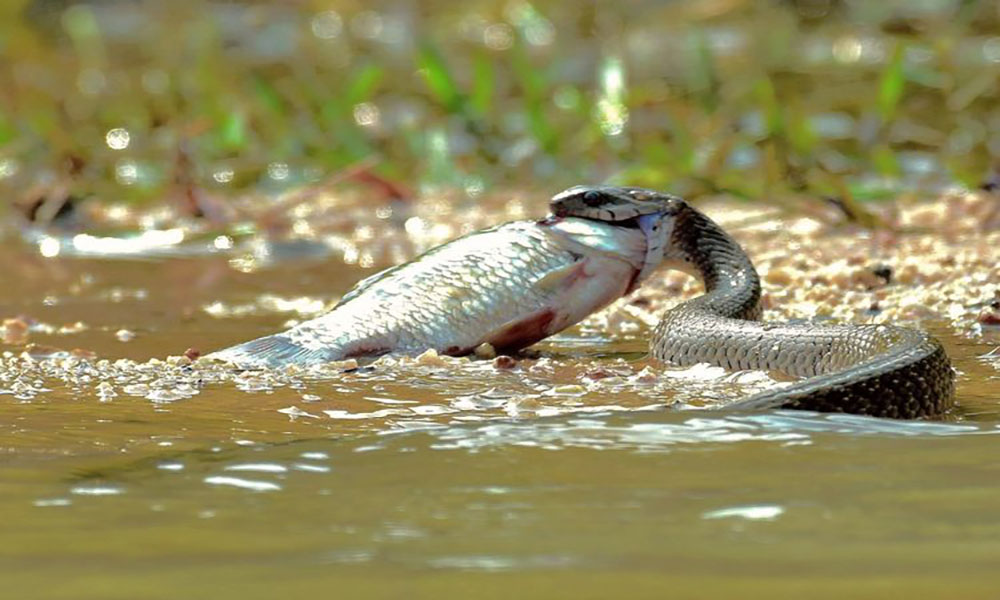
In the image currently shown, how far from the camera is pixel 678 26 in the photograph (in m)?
10.1

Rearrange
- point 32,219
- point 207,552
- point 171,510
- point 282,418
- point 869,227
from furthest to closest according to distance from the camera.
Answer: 1. point 32,219
2. point 869,227
3. point 282,418
4. point 171,510
5. point 207,552

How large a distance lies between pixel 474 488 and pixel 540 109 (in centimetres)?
490

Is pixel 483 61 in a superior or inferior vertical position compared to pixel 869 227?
superior

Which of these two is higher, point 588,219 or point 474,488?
point 588,219

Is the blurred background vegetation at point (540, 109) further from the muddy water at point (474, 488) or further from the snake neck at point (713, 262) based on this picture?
the muddy water at point (474, 488)

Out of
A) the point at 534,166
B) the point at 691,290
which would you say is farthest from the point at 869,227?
the point at 534,166

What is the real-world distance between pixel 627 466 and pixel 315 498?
385mm

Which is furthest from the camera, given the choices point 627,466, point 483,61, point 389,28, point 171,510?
point 389,28

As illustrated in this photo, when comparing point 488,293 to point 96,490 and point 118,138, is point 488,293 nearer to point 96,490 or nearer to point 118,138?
point 96,490

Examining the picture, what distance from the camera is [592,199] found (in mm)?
3543

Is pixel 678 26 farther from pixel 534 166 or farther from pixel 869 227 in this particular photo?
pixel 869 227

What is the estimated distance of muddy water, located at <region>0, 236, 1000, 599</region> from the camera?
64.1 inches

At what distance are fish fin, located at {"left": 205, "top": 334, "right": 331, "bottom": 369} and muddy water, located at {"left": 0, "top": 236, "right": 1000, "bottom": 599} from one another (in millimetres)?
101

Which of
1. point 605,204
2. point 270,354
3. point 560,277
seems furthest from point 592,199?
point 270,354
